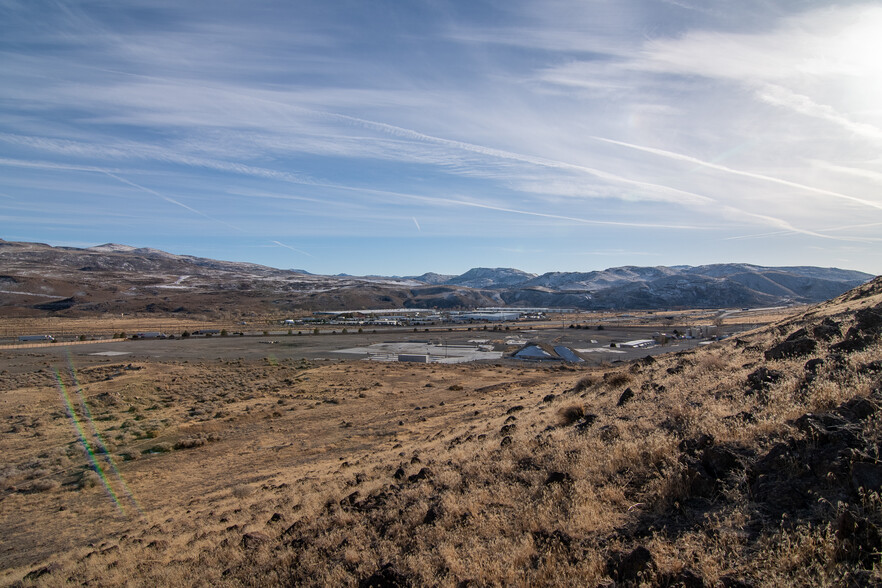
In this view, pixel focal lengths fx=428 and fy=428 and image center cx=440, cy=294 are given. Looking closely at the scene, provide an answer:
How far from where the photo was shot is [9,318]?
13262 cm

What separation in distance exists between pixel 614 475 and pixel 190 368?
188ft

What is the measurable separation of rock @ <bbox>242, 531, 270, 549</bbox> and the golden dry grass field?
0.10 m

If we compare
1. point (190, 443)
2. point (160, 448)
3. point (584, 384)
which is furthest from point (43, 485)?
point (584, 384)

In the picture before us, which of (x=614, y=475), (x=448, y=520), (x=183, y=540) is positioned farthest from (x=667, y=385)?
(x=183, y=540)

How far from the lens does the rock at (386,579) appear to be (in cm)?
663

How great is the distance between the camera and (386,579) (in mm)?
6762

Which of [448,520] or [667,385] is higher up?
[667,385]

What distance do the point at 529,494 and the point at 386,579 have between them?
321 centimetres

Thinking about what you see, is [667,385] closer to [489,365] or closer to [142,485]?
[142,485]

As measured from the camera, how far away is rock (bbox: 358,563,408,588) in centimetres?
663

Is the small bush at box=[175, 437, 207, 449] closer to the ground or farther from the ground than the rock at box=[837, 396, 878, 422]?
closer to the ground

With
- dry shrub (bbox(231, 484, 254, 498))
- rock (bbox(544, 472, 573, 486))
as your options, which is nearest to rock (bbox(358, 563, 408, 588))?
rock (bbox(544, 472, 573, 486))

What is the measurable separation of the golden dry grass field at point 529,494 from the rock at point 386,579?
1.2 inches

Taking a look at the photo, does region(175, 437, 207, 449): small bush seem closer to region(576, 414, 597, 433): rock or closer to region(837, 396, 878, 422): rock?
region(576, 414, 597, 433): rock
